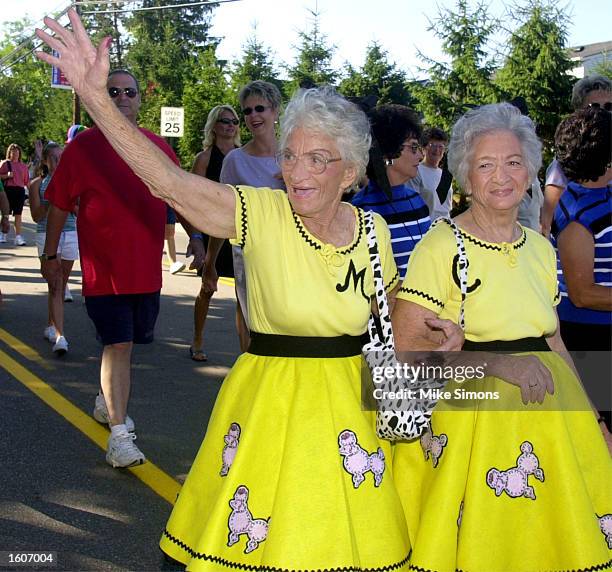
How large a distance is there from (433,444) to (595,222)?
130 cm

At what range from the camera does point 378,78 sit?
30.6 metres

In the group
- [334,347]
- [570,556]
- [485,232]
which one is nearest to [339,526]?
[334,347]

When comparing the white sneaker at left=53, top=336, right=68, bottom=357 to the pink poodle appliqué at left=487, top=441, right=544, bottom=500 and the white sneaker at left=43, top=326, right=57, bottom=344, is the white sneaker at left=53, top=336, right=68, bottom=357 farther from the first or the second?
the pink poodle appliqué at left=487, top=441, right=544, bottom=500

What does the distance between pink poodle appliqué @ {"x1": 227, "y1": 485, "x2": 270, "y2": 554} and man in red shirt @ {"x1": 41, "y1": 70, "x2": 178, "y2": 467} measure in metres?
2.42

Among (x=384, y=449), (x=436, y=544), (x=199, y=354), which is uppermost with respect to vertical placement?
(x=384, y=449)

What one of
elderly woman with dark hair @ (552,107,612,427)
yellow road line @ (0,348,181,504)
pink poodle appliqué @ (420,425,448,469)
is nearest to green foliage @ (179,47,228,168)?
yellow road line @ (0,348,181,504)

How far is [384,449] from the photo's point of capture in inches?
121

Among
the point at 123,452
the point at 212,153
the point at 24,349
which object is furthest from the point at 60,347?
the point at 123,452

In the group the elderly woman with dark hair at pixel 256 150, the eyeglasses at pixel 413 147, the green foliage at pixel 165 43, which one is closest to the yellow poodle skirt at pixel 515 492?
the eyeglasses at pixel 413 147

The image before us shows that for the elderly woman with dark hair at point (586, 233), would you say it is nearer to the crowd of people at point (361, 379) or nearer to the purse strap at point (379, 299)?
the crowd of people at point (361, 379)

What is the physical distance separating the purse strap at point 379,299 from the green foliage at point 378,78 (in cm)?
2779

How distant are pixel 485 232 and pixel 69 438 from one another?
3.47 m

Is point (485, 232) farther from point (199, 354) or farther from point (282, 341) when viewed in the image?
point (199, 354)

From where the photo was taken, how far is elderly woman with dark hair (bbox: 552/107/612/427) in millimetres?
3752
